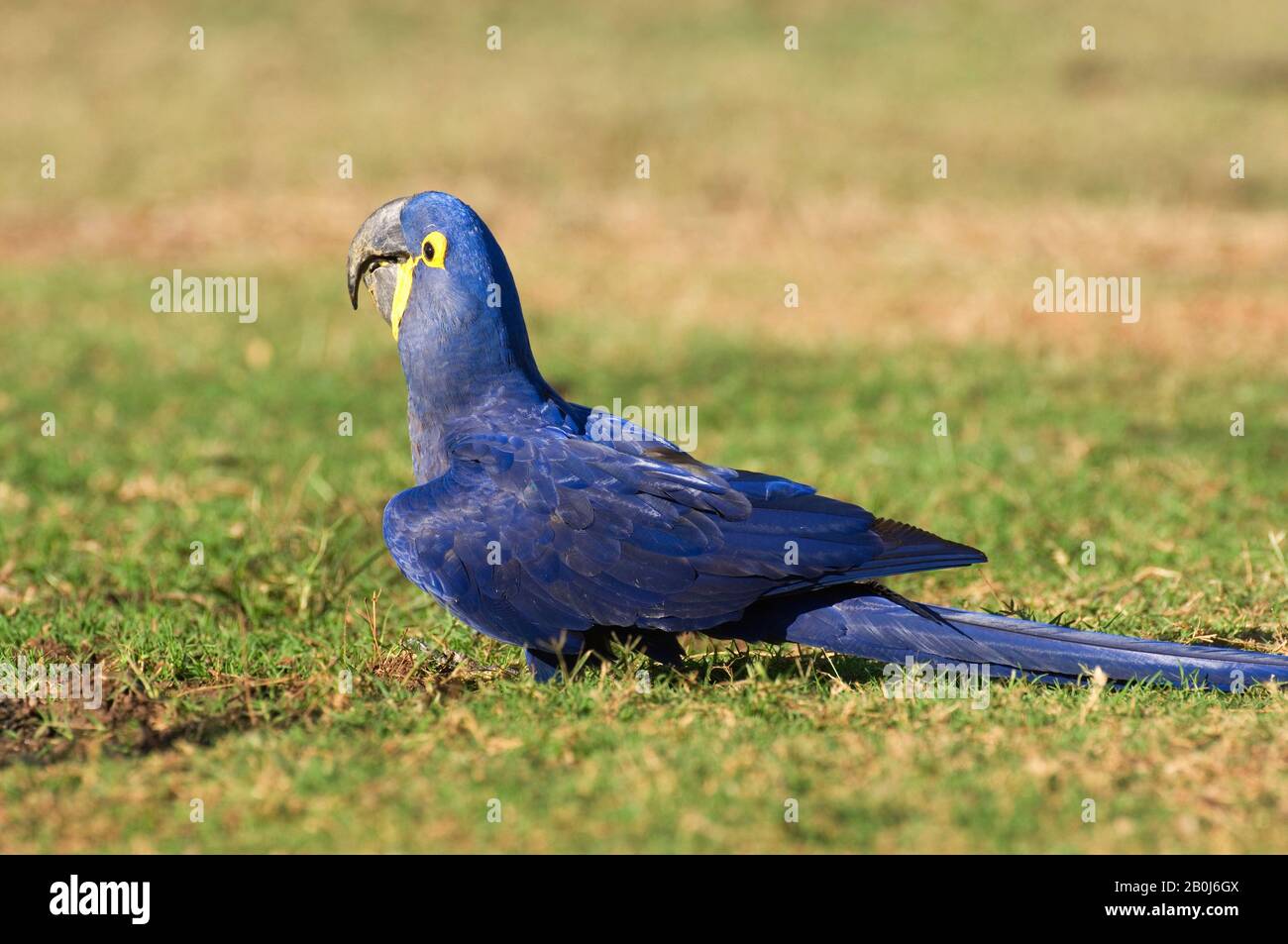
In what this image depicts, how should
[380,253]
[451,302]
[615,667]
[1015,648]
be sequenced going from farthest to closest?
[380,253]
[451,302]
[615,667]
[1015,648]

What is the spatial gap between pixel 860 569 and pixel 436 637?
1369 millimetres

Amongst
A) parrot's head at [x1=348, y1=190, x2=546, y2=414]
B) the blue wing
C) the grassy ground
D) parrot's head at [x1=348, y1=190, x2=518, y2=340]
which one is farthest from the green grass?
parrot's head at [x1=348, y1=190, x2=518, y2=340]

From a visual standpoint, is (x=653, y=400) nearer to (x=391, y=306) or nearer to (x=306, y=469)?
(x=306, y=469)

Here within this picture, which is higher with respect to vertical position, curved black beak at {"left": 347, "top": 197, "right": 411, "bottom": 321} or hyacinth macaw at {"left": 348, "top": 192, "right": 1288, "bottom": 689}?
curved black beak at {"left": 347, "top": 197, "right": 411, "bottom": 321}

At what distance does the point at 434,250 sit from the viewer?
431cm

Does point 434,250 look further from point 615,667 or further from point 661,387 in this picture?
point 661,387

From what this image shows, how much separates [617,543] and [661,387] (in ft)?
14.4

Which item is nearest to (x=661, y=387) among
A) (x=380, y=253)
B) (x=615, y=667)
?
(x=380, y=253)

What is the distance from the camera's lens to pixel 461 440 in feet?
13.8

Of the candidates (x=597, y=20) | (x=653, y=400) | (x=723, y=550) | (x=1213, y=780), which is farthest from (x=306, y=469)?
(x=597, y=20)

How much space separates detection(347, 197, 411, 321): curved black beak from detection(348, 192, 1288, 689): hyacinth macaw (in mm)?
567

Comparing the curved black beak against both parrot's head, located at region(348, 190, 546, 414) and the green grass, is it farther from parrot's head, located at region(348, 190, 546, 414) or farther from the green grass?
the green grass

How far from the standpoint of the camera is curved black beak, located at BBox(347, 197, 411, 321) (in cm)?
438

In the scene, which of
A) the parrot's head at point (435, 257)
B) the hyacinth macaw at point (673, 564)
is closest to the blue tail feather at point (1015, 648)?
the hyacinth macaw at point (673, 564)
